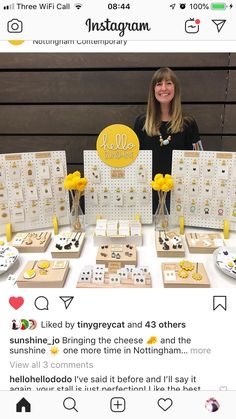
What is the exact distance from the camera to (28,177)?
1.87m

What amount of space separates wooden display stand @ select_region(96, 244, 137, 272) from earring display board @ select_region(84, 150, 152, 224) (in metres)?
0.29

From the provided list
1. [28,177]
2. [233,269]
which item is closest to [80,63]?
[28,177]

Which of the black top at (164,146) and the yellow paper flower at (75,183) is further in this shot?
the black top at (164,146)

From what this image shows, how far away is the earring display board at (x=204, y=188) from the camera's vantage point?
1.83 m

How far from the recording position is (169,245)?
174 cm

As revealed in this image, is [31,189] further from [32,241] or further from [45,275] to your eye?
[45,275]
